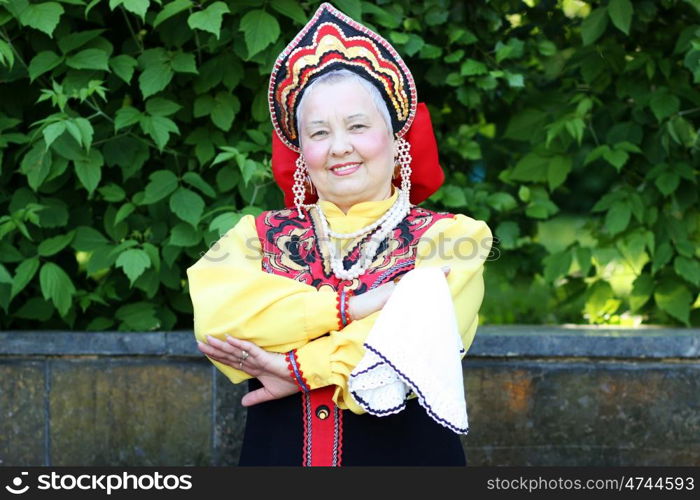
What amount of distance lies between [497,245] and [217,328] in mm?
1714

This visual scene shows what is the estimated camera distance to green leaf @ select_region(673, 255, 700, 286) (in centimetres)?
373

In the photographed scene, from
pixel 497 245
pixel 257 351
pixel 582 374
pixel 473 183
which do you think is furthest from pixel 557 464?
pixel 257 351

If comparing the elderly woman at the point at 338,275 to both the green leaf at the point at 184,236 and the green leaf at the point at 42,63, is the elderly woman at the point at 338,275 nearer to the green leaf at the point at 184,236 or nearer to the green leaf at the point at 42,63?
the green leaf at the point at 184,236

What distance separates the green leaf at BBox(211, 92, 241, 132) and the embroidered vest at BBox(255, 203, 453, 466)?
0.85 meters

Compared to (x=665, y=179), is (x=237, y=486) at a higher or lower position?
lower

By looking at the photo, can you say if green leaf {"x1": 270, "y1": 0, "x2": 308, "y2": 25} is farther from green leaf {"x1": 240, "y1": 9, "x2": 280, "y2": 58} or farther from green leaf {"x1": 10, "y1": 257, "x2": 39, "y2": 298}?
green leaf {"x1": 10, "y1": 257, "x2": 39, "y2": 298}

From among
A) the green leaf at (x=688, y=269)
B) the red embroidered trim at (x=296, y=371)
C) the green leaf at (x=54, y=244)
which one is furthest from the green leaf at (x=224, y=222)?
the green leaf at (x=688, y=269)

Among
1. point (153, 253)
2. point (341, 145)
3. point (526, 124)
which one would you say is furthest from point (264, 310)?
point (526, 124)

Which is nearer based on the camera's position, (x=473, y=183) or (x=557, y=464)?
(x=557, y=464)

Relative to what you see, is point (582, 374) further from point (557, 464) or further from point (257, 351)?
point (257, 351)

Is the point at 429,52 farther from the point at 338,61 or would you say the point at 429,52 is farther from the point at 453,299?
the point at 453,299

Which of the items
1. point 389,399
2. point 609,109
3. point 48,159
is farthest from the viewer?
point 609,109

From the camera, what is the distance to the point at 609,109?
397 centimetres

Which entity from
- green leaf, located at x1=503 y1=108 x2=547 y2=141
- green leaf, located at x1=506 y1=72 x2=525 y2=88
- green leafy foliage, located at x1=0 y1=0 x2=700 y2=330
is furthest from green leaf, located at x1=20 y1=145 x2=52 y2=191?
green leaf, located at x1=503 y1=108 x2=547 y2=141
